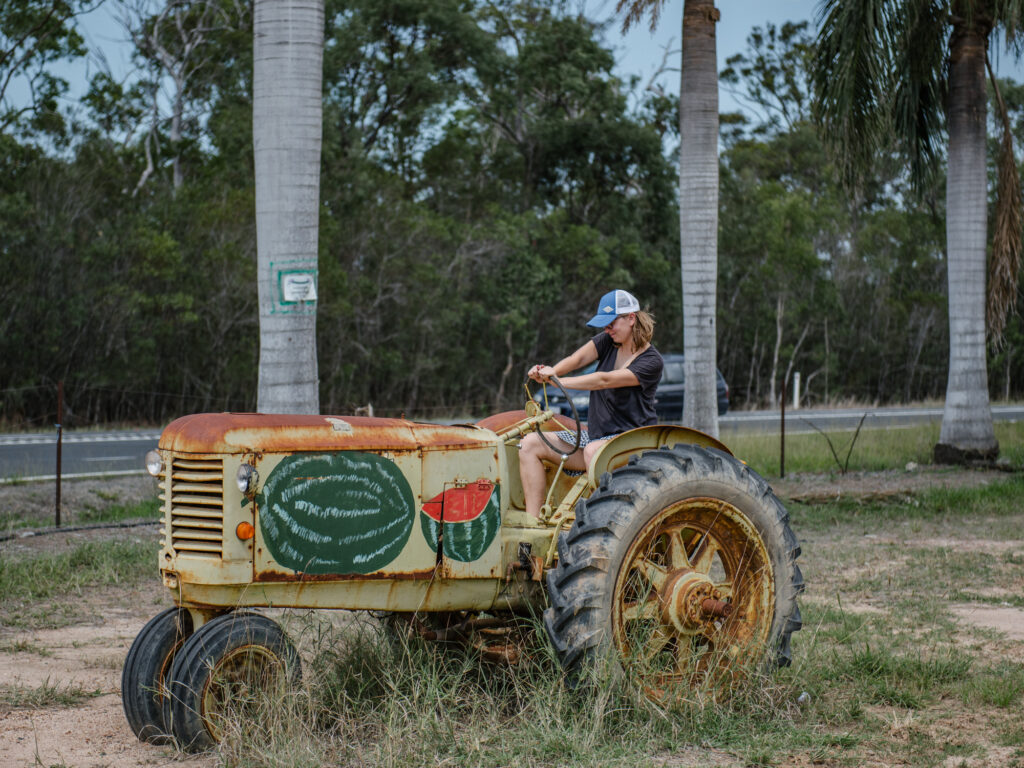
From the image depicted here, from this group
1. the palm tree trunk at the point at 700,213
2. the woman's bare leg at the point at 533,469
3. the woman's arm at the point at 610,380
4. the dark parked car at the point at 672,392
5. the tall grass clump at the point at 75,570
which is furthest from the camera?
the dark parked car at the point at 672,392

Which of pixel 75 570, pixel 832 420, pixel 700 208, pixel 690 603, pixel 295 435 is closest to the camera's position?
pixel 295 435

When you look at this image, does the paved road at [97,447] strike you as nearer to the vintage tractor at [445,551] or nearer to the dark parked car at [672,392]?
A: the dark parked car at [672,392]

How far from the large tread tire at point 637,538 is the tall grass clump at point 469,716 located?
0.58 ft

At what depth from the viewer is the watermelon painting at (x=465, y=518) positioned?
4809 millimetres

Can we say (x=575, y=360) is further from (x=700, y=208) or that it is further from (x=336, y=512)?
(x=700, y=208)

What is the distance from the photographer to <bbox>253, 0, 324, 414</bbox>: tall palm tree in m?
7.89

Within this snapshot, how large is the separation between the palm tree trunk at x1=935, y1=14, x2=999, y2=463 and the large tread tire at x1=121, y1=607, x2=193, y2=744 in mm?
12826

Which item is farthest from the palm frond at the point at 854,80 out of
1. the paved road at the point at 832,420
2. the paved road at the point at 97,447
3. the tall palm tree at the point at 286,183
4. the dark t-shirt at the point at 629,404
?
the dark t-shirt at the point at 629,404

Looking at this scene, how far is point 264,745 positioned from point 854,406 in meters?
31.5

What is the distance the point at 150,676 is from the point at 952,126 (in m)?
14.0

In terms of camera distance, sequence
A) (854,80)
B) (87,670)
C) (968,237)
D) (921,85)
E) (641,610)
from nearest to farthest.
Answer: (641,610) → (87,670) → (854,80) → (968,237) → (921,85)

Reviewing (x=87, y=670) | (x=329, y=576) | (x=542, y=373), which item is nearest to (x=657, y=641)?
(x=542, y=373)

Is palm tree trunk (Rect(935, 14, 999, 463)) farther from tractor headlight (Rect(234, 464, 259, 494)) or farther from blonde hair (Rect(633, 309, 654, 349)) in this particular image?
tractor headlight (Rect(234, 464, 259, 494))

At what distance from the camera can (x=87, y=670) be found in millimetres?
5914
